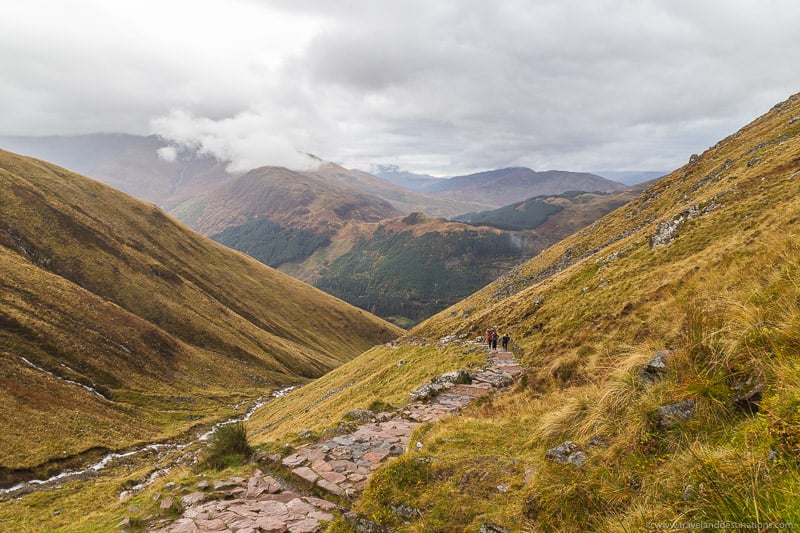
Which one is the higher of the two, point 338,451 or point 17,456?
point 338,451

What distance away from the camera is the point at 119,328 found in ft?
255

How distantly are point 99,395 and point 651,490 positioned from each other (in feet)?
253

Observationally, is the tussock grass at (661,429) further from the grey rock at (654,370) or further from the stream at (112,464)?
the stream at (112,464)

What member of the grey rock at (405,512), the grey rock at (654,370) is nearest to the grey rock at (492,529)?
the grey rock at (405,512)

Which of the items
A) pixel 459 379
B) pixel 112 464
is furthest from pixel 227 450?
pixel 112 464

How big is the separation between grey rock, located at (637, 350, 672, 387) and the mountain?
55.7 m

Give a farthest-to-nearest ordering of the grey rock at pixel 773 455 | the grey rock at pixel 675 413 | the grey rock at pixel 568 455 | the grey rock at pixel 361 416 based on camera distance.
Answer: the grey rock at pixel 361 416 < the grey rock at pixel 568 455 < the grey rock at pixel 675 413 < the grey rock at pixel 773 455

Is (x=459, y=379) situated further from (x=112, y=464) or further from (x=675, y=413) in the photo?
(x=112, y=464)

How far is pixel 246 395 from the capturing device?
81375 mm

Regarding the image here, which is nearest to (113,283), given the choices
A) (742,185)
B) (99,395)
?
(99,395)

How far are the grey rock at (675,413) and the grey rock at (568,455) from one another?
151cm

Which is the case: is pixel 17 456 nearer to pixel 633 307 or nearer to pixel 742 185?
pixel 633 307

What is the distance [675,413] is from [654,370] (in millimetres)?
1684

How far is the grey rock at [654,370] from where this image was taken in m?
7.87
